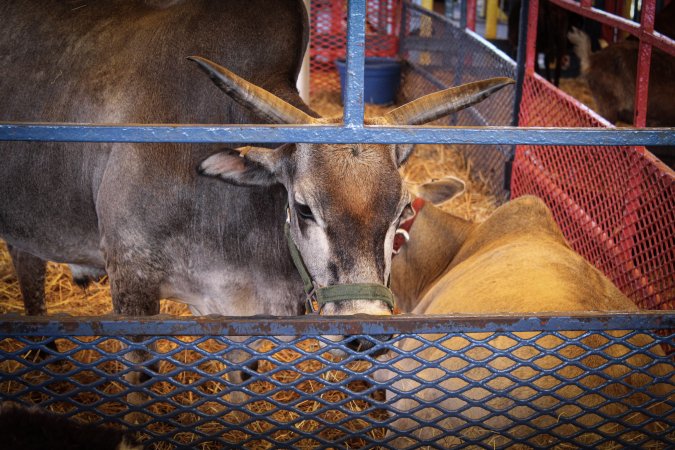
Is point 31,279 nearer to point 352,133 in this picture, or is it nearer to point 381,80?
point 352,133

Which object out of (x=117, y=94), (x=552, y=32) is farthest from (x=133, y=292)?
(x=552, y=32)

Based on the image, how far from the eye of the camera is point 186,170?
336cm

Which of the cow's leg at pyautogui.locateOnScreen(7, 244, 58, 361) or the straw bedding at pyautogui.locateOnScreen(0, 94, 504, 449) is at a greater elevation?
the cow's leg at pyautogui.locateOnScreen(7, 244, 58, 361)

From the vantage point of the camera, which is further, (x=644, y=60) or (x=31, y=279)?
(x=31, y=279)

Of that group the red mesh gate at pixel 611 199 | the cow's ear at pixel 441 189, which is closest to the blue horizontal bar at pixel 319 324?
the red mesh gate at pixel 611 199

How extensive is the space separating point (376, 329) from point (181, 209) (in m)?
1.45

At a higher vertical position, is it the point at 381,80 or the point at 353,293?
the point at 353,293

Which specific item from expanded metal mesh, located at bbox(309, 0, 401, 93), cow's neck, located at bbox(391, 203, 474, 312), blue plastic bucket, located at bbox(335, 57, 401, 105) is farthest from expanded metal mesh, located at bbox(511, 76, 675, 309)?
expanded metal mesh, located at bbox(309, 0, 401, 93)

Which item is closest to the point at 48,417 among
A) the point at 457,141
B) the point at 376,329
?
the point at 376,329

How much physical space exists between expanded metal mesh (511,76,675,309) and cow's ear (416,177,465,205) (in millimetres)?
961

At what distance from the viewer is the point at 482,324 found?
2.21m

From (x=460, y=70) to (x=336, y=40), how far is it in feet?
8.94

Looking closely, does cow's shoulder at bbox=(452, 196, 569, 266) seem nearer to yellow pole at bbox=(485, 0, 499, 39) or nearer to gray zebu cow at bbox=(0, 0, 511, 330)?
gray zebu cow at bbox=(0, 0, 511, 330)

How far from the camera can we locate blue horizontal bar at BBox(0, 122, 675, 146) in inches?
82.5
